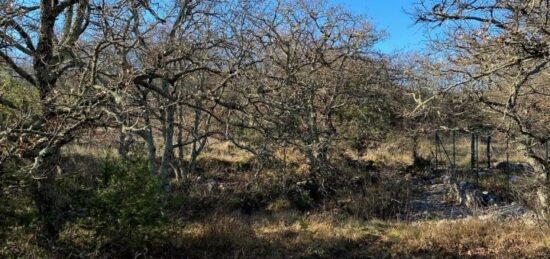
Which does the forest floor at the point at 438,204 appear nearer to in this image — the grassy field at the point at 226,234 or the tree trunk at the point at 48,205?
the grassy field at the point at 226,234

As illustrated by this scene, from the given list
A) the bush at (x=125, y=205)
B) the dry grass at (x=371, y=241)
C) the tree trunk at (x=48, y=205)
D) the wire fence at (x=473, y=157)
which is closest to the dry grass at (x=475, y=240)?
the dry grass at (x=371, y=241)

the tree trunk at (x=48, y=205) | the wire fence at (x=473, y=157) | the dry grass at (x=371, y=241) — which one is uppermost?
the wire fence at (x=473, y=157)

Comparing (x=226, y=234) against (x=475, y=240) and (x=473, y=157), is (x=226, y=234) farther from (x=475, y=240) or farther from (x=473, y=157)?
(x=473, y=157)

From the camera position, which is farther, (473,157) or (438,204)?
(473,157)

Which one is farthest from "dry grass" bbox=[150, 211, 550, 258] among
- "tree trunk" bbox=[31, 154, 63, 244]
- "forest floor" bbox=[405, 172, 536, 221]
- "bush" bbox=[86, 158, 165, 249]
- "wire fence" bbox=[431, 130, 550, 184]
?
"wire fence" bbox=[431, 130, 550, 184]

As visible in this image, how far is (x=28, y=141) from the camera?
6.32 m

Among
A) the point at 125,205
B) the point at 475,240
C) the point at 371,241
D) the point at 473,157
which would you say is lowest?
the point at 371,241

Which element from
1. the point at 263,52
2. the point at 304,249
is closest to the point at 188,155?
the point at 263,52

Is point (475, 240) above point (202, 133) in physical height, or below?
below

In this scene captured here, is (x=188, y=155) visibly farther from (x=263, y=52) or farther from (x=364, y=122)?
(x=263, y=52)

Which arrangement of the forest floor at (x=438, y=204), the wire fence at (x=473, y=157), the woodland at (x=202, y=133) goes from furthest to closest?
the wire fence at (x=473, y=157)
the forest floor at (x=438, y=204)
the woodland at (x=202, y=133)

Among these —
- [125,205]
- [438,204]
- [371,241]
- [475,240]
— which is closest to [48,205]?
[125,205]

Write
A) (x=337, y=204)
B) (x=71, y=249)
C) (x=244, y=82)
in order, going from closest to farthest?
(x=71, y=249) → (x=244, y=82) → (x=337, y=204)

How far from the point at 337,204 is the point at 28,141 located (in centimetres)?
994
